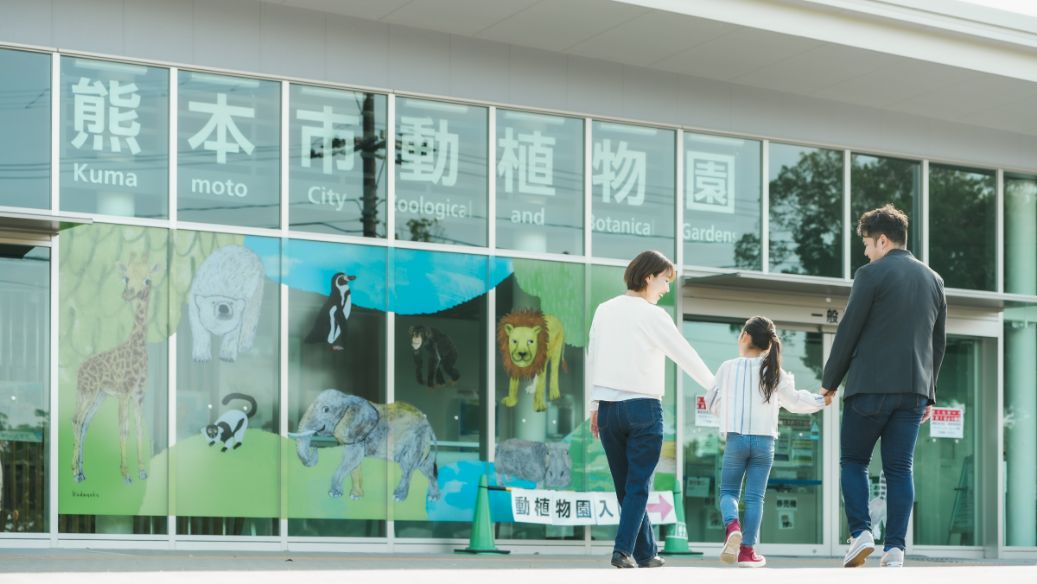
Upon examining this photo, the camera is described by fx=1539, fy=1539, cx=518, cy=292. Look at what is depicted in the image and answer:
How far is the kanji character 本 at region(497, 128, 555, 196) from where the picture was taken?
47.4 ft

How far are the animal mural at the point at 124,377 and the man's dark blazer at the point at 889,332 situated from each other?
21.3 feet

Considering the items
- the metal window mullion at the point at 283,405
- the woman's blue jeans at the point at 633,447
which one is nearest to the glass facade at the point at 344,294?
the metal window mullion at the point at 283,405

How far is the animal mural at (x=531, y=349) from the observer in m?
14.3

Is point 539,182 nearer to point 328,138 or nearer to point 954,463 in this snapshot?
point 328,138

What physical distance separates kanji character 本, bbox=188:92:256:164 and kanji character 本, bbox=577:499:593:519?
4460 millimetres

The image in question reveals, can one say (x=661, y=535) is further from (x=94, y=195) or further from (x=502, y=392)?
(x=94, y=195)

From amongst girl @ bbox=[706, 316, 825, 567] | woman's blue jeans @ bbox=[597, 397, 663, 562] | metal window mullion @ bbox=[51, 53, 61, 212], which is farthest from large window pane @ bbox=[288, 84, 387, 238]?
woman's blue jeans @ bbox=[597, 397, 663, 562]

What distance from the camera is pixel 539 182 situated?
14.6 m

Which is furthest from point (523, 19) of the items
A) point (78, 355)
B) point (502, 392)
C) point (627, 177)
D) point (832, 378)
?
point (832, 378)

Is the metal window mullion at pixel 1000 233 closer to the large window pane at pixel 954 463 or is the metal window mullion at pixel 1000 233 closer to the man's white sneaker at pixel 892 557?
the large window pane at pixel 954 463

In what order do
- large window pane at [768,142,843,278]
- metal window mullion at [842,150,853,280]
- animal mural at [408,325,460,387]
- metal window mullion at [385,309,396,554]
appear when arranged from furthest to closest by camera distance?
metal window mullion at [842,150,853,280] → large window pane at [768,142,843,278] → animal mural at [408,325,460,387] → metal window mullion at [385,309,396,554]

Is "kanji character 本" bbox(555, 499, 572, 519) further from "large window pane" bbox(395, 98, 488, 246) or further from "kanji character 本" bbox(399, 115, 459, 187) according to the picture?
"kanji character 本" bbox(399, 115, 459, 187)

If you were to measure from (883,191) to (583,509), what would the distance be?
5.04 meters

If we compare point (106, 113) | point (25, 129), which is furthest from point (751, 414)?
point (25, 129)
